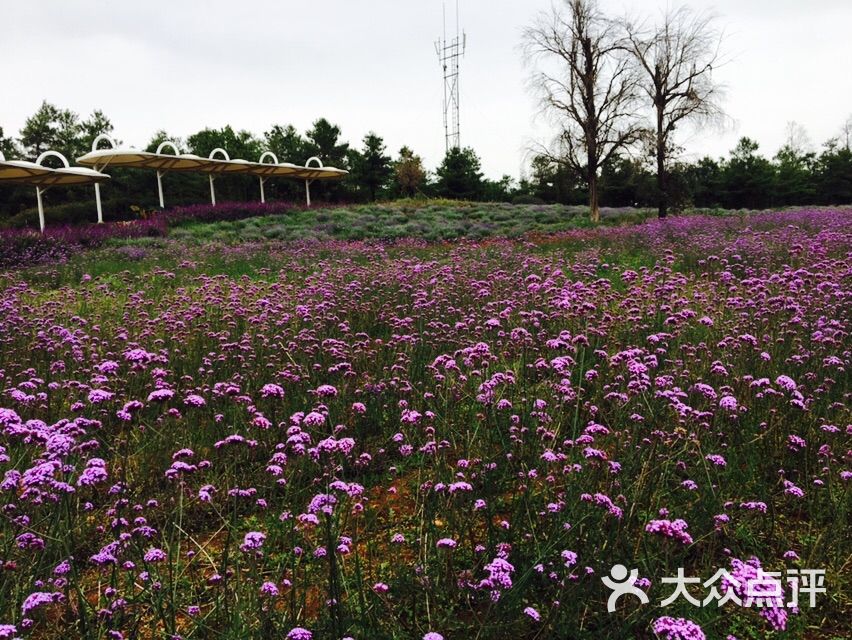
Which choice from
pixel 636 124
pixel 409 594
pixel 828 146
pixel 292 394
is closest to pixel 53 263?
pixel 292 394

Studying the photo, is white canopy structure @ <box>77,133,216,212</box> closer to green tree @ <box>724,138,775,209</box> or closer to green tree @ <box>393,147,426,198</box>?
green tree @ <box>393,147,426,198</box>

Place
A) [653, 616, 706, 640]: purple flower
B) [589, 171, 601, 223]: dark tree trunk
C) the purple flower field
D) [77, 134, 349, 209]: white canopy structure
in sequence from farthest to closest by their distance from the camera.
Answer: [77, 134, 349, 209]: white canopy structure → [589, 171, 601, 223]: dark tree trunk → the purple flower field → [653, 616, 706, 640]: purple flower

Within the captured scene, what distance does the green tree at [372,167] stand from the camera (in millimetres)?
49438

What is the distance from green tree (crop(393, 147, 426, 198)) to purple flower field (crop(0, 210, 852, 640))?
43826 millimetres

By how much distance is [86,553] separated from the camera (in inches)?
119

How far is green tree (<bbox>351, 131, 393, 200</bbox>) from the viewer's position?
4944cm

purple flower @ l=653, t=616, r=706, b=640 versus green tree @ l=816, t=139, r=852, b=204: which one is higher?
green tree @ l=816, t=139, r=852, b=204

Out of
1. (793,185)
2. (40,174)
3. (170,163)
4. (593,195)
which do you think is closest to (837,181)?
(793,185)

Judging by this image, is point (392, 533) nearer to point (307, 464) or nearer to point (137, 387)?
point (307, 464)

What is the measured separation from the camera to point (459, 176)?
4841cm

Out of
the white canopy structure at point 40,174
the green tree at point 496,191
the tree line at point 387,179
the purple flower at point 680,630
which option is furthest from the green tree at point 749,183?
the purple flower at point 680,630

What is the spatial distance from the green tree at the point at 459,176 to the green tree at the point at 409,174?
1.75 meters

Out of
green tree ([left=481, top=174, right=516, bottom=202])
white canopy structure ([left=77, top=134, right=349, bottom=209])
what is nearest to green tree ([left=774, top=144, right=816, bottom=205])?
green tree ([left=481, top=174, right=516, bottom=202])

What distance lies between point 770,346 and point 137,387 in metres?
5.38
